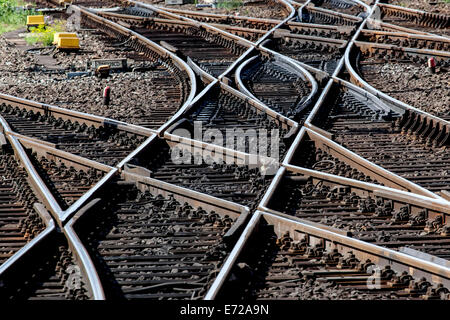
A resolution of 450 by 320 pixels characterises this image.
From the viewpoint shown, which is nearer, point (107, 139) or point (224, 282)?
point (224, 282)

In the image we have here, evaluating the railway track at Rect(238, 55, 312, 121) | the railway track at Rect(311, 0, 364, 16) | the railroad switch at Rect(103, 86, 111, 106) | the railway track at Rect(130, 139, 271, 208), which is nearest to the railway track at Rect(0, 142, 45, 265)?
the railway track at Rect(130, 139, 271, 208)

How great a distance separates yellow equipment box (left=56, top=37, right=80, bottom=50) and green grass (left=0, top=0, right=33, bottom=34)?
172 inches

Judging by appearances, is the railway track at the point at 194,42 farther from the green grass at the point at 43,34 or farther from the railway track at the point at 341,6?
the railway track at the point at 341,6

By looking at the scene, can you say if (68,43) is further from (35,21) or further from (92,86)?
(92,86)

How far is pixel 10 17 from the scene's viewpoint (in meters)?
21.9

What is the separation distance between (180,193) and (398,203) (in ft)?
7.54

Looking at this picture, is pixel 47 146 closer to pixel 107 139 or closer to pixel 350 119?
pixel 107 139

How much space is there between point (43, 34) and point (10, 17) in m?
3.93

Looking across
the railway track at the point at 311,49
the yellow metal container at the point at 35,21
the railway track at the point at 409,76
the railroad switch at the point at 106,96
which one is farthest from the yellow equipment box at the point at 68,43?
the railway track at the point at 409,76

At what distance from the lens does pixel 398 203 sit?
25.7ft

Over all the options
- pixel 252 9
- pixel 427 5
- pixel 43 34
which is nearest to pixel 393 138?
pixel 43 34

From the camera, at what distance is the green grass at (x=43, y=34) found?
18.2 m

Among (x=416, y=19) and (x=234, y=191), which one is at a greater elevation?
(x=416, y=19)

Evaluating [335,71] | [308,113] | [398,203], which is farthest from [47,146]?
[335,71]
